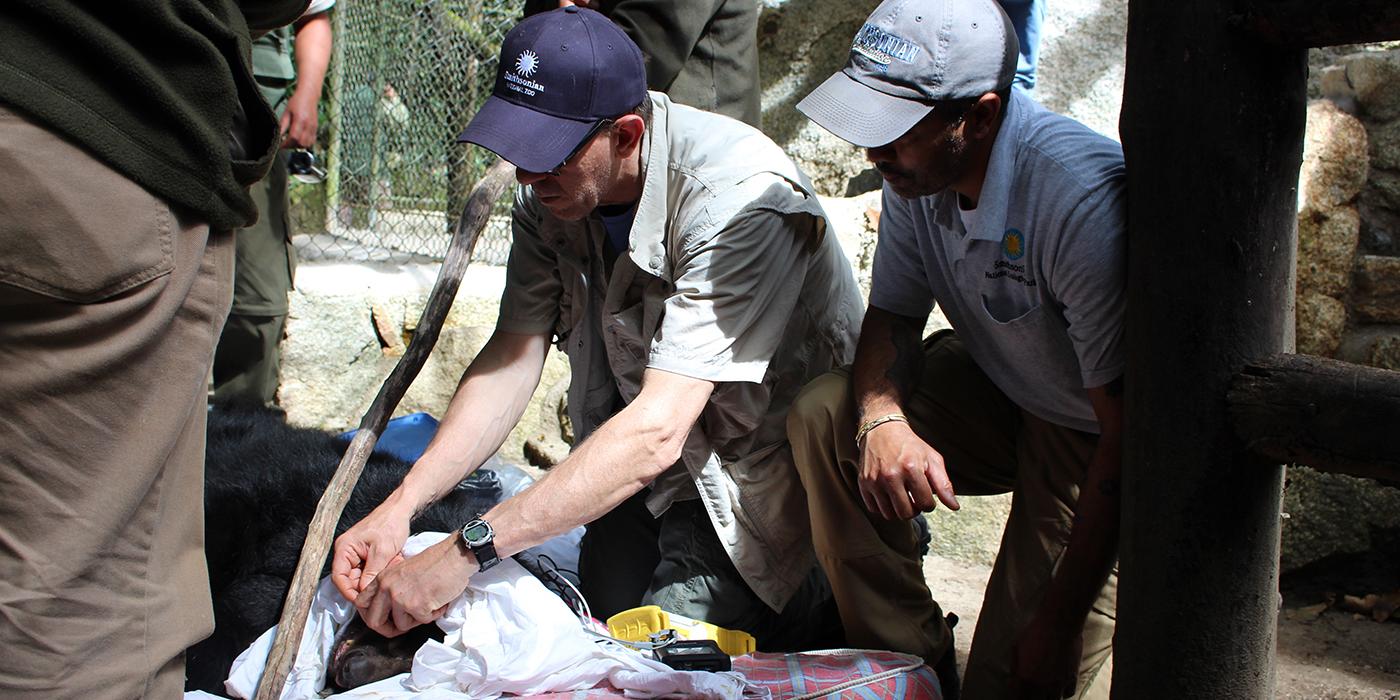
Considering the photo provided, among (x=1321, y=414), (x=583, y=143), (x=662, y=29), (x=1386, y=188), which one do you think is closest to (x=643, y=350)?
(x=583, y=143)

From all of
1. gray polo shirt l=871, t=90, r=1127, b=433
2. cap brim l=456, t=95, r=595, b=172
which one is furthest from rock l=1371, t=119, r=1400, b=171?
cap brim l=456, t=95, r=595, b=172

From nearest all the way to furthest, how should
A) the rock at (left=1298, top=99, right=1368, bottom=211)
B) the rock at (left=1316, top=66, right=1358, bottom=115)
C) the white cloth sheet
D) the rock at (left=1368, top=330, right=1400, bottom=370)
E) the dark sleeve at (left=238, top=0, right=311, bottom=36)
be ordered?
the dark sleeve at (left=238, top=0, right=311, bottom=36) → the white cloth sheet → the rock at (left=1368, top=330, right=1400, bottom=370) → the rock at (left=1298, top=99, right=1368, bottom=211) → the rock at (left=1316, top=66, right=1358, bottom=115)

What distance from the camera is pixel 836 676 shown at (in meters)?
2.16

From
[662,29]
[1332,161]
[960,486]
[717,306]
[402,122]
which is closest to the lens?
[717,306]

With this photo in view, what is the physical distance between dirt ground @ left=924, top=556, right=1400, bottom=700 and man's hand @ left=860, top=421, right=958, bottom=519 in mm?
1034

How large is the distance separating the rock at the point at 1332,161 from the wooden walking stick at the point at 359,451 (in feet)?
7.79

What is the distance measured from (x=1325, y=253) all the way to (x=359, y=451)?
9.26 ft

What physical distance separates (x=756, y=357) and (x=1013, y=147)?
635 mm

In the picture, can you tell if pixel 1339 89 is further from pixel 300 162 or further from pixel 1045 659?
pixel 300 162

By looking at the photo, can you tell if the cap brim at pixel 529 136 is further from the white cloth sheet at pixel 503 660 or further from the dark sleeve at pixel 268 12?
the white cloth sheet at pixel 503 660

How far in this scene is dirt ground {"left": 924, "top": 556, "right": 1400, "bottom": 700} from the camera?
2.75 m

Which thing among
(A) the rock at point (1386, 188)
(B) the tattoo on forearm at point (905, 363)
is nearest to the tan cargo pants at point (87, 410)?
(B) the tattoo on forearm at point (905, 363)

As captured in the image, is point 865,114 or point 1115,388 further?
point 865,114

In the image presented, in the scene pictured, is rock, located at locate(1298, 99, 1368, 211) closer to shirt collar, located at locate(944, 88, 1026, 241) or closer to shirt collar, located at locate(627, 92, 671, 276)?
shirt collar, located at locate(944, 88, 1026, 241)
